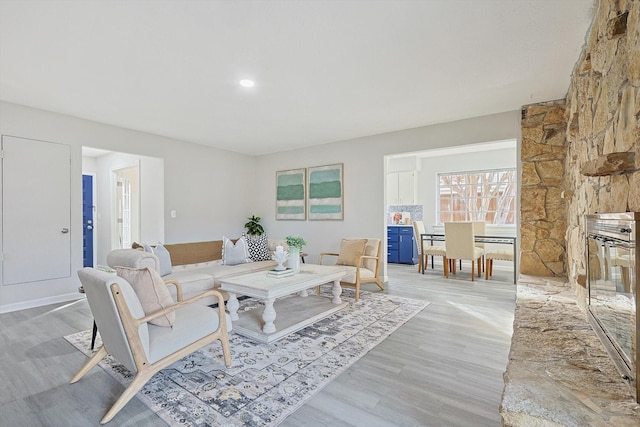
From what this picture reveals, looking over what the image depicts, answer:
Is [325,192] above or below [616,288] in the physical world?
above

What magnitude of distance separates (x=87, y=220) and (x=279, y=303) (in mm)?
5245

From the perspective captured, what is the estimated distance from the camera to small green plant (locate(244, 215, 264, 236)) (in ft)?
21.7

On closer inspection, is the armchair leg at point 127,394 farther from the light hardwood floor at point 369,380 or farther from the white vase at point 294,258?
the white vase at point 294,258

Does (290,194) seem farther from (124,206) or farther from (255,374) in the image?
(255,374)

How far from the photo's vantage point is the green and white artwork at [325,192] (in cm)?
573

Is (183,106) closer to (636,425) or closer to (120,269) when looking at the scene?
(120,269)

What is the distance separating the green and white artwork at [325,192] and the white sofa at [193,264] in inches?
50.8

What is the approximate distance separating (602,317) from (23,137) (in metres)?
5.90

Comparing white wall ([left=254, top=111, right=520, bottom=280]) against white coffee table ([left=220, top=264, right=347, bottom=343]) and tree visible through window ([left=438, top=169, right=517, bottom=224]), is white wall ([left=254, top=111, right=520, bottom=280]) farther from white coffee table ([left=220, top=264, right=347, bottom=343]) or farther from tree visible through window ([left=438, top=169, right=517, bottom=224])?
tree visible through window ([left=438, top=169, right=517, bottom=224])

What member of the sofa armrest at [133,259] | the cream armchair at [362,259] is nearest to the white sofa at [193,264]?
the sofa armrest at [133,259]

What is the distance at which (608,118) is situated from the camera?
5.35 feet

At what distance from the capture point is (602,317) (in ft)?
5.27

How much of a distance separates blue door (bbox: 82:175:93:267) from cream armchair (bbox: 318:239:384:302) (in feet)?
17.1

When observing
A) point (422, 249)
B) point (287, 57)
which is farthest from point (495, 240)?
point (287, 57)
